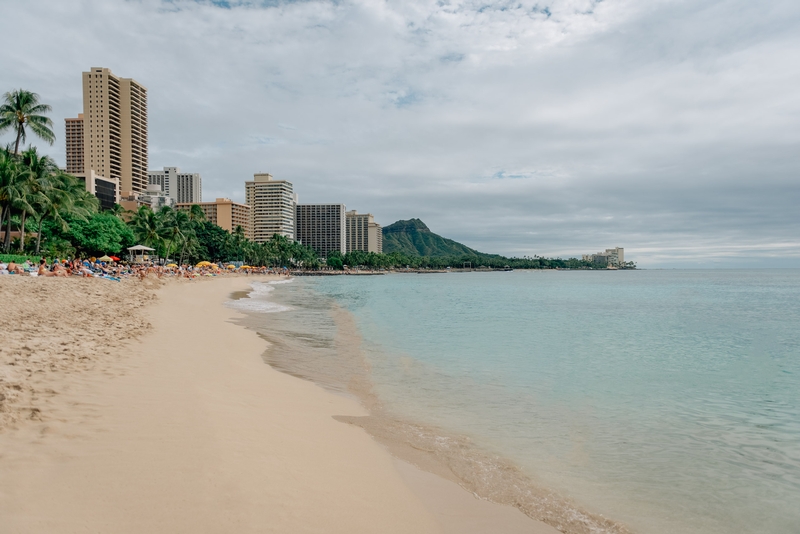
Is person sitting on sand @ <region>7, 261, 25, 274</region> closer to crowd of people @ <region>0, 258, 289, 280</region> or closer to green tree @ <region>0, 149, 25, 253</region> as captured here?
crowd of people @ <region>0, 258, 289, 280</region>

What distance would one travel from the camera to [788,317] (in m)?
24.8

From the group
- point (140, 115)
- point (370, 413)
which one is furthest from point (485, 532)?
point (140, 115)

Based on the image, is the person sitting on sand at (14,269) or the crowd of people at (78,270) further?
the crowd of people at (78,270)

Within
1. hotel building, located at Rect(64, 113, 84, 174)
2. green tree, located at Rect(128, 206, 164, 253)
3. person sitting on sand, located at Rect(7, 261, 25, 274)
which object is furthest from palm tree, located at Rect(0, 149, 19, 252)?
A: hotel building, located at Rect(64, 113, 84, 174)

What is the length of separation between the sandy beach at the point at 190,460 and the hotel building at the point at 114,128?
132959mm

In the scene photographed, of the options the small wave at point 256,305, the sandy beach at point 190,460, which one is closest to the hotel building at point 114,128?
the small wave at point 256,305

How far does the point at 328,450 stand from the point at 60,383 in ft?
11.5

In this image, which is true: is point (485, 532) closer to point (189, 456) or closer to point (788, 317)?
point (189, 456)

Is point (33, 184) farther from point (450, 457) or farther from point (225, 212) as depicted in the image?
point (225, 212)

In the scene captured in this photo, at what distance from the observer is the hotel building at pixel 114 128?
11743 centimetres

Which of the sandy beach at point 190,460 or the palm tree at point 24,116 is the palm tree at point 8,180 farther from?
the sandy beach at point 190,460

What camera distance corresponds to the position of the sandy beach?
3.04m

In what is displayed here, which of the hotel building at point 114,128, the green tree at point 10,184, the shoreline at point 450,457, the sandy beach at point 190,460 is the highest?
the hotel building at point 114,128

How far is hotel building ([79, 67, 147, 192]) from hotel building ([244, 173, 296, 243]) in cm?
5739
